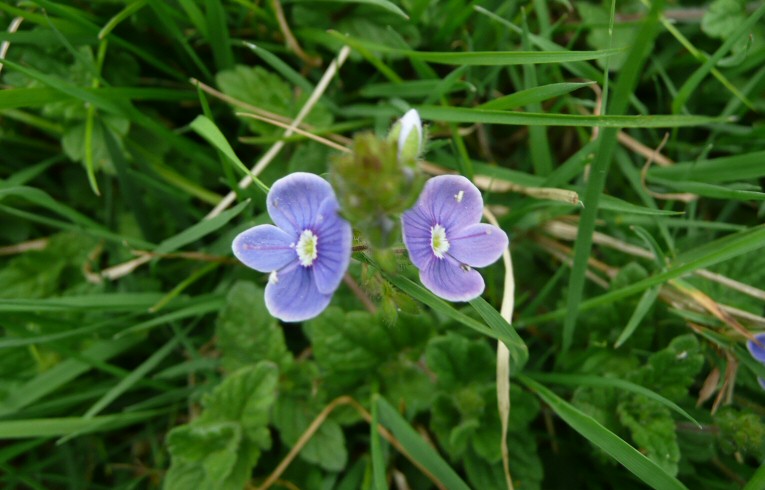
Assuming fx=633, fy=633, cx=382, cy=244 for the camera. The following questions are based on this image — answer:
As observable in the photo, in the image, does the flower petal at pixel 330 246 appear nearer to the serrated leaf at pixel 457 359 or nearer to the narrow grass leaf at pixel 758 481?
the serrated leaf at pixel 457 359

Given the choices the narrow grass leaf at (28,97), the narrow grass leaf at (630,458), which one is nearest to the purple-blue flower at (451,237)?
the narrow grass leaf at (630,458)

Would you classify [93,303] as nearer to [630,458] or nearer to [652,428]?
[630,458]

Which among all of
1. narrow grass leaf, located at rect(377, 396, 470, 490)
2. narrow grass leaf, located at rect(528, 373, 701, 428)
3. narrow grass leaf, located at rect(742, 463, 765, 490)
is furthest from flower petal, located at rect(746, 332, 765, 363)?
narrow grass leaf, located at rect(377, 396, 470, 490)

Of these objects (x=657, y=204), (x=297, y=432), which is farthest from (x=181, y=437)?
(x=657, y=204)

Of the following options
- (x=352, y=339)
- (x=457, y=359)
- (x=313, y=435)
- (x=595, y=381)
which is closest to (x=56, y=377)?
(x=313, y=435)

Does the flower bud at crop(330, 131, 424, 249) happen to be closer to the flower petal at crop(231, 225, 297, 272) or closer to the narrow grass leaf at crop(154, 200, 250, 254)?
the flower petal at crop(231, 225, 297, 272)

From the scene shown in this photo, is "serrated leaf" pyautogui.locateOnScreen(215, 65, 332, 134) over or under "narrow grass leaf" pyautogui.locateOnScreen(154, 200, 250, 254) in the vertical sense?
over
